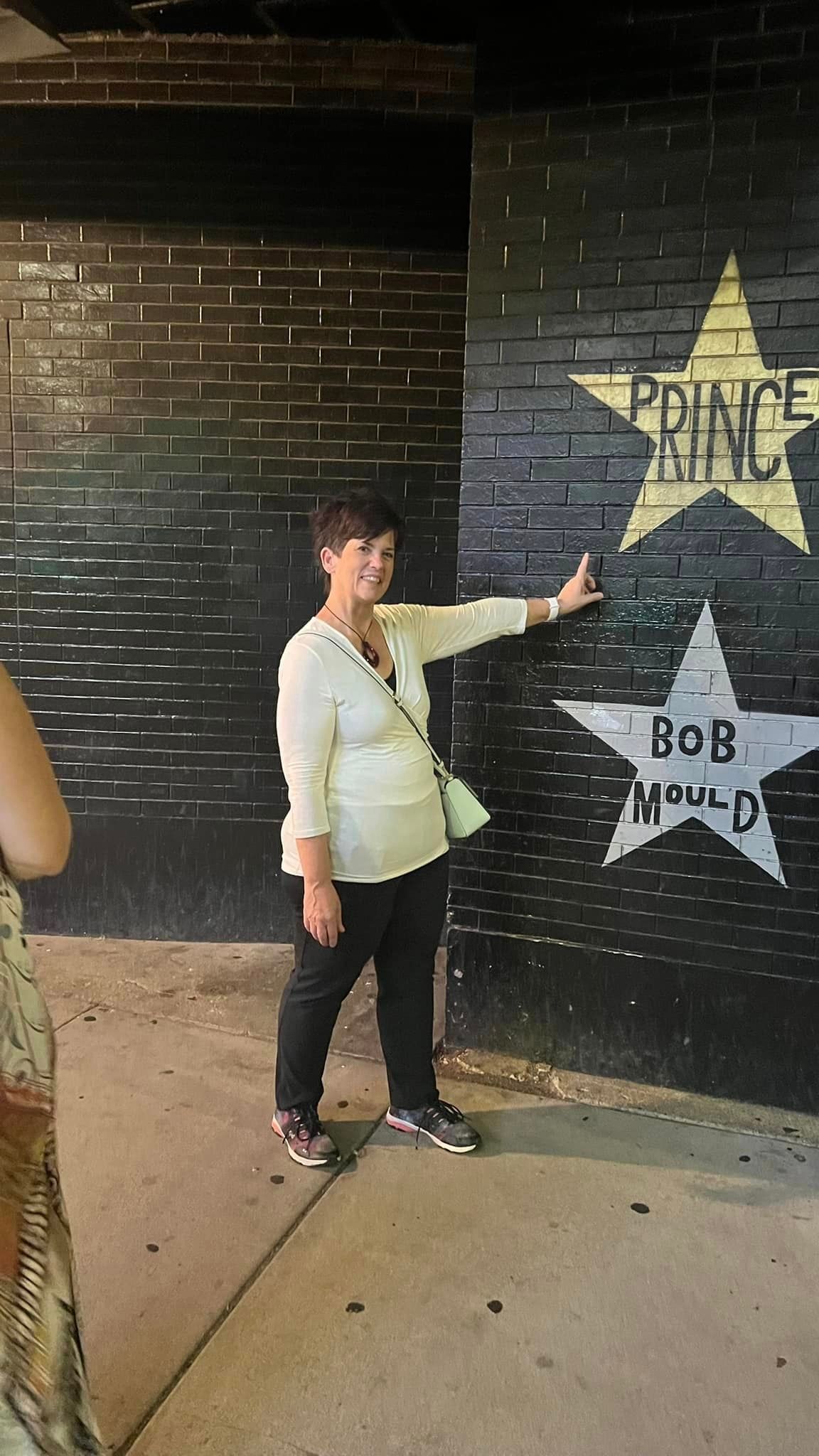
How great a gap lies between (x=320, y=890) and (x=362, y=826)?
0.20 meters

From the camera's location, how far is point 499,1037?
3.49m

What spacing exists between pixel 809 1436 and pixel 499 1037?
1599 millimetres

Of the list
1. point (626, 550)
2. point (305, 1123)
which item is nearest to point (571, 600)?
point (626, 550)

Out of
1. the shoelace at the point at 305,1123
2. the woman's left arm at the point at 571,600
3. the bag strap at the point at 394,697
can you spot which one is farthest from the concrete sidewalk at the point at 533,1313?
the woman's left arm at the point at 571,600

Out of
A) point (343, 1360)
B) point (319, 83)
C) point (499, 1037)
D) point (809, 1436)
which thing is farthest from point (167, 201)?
point (809, 1436)

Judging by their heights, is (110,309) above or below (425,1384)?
above

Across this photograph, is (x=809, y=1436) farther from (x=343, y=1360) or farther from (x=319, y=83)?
(x=319, y=83)

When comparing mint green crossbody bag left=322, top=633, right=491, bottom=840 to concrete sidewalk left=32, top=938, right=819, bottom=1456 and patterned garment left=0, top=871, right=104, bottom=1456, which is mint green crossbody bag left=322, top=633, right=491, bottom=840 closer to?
concrete sidewalk left=32, top=938, right=819, bottom=1456

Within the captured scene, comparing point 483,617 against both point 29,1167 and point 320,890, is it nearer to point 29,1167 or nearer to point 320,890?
point 320,890

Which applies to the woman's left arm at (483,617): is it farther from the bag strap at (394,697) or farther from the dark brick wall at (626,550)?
the bag strap at (394,697)

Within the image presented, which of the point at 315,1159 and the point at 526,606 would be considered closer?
the point at 315,1159

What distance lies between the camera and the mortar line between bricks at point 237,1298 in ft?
6.62

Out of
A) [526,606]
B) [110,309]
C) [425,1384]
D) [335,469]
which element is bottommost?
[425,1384]

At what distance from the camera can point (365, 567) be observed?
2.66 m
